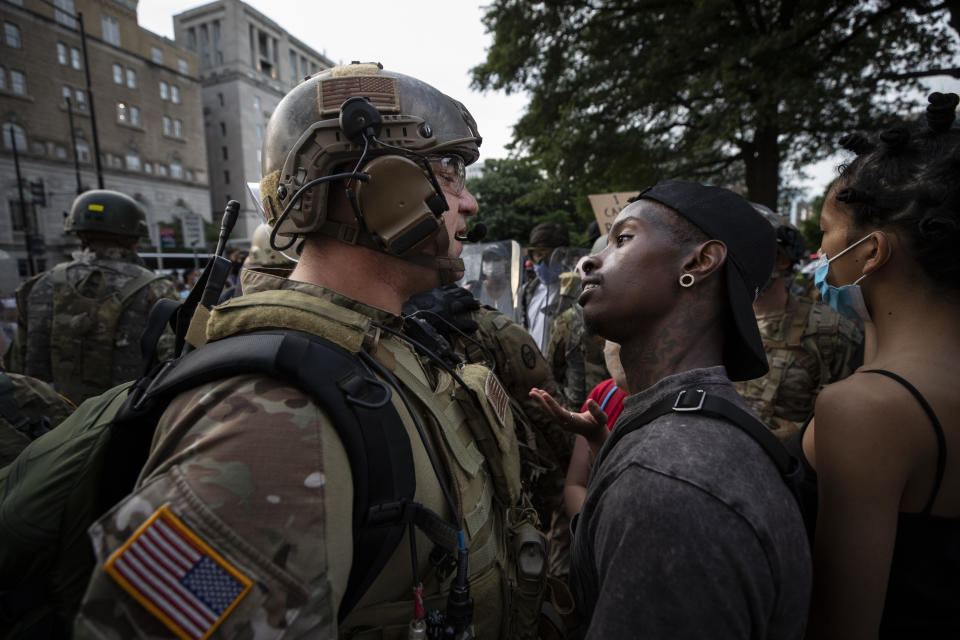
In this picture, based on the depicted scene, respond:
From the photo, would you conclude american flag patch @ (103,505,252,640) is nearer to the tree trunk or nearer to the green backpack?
the green backpack

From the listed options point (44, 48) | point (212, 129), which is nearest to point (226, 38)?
point (212, 129)

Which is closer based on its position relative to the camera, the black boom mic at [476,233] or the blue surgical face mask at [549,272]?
the black boom mic at [476,233]

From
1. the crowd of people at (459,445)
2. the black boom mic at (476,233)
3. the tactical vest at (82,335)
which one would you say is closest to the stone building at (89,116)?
the tactical vest at (82,335)

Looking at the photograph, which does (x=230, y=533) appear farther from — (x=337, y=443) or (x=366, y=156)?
(x=366, y=156)

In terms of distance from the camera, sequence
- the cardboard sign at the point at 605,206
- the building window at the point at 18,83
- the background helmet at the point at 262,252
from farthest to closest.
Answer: the building window at the point at 18,83 < the cardboard sign at the point at 605,206 < the background helmet at the point at 262,252

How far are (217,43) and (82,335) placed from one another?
78.4 metres

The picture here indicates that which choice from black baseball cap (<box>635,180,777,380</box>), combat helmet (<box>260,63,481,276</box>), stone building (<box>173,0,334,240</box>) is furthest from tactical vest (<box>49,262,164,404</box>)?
stone building (<box>173,0,334,240</box>)

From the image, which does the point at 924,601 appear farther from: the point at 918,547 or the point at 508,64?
the point at 508,64

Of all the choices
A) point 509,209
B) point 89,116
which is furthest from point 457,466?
point 89,116

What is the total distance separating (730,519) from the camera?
104 cm

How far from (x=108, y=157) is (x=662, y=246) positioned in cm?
5680

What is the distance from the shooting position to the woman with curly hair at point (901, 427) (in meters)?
1.35

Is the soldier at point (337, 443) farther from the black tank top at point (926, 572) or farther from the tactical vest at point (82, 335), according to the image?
the tactical vest at point (82, 335)

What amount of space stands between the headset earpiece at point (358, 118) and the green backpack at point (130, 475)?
0.70 m
